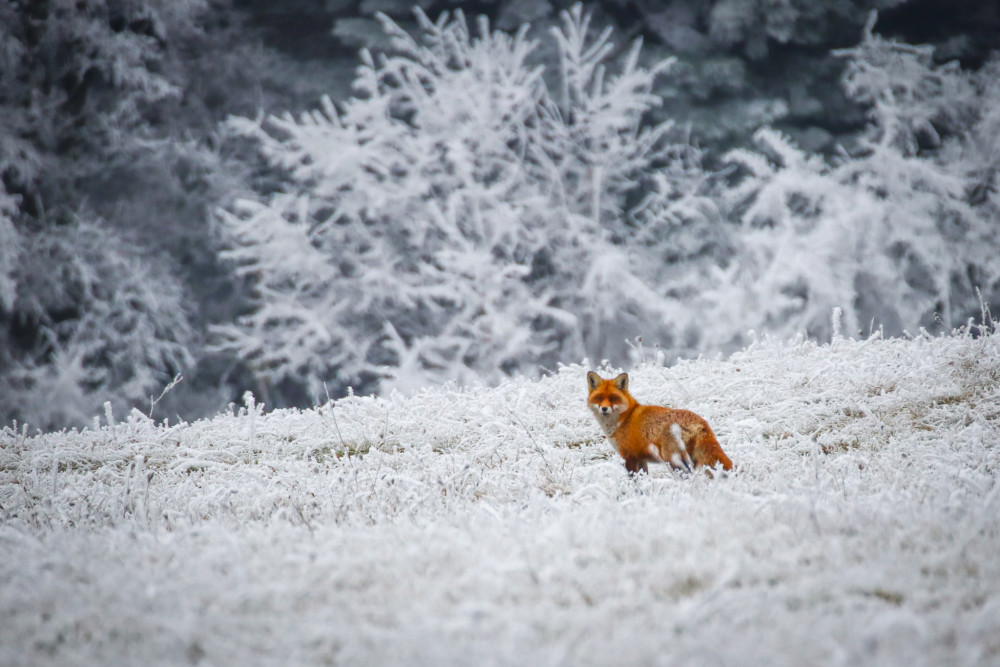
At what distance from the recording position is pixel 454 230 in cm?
1652

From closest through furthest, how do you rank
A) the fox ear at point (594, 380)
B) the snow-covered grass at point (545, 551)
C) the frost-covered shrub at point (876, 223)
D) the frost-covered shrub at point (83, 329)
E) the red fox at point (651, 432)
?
the snow-covered grass at point (545, 551)
the red fox at point (651, 432)
the fox ear at point (594, 380)
the frost-covered shrub at point (83, 329)
the frost-covered shrub at point (876, 223)

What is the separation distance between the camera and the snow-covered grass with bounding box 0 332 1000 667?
213cm

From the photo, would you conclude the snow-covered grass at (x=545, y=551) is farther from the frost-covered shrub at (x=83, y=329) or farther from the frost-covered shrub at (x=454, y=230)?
the frost-covered shrub at (x=83, y=329)

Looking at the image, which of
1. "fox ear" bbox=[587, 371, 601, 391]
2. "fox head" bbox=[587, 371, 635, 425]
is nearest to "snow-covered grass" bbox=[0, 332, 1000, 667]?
"fox head" bbox=[587, 371, 635, 425]

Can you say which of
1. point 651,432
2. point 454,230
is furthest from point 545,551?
point 454,230

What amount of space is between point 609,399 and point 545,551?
2.16 metres

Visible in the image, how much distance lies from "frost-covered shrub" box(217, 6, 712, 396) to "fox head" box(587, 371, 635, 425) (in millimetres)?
10981

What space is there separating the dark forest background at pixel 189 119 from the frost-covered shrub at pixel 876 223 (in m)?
0.92

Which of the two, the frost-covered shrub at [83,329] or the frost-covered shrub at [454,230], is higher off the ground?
the frost-covered shrub at [454,230]

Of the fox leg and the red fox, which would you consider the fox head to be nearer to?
the red fox

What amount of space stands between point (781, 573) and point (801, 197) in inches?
670

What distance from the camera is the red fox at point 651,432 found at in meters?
4.41

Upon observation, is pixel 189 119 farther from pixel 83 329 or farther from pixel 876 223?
pixel 876 223

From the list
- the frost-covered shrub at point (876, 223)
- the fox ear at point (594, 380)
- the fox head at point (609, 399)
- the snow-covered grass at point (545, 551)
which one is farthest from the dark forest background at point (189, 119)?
the fox head at point (609, 399)
